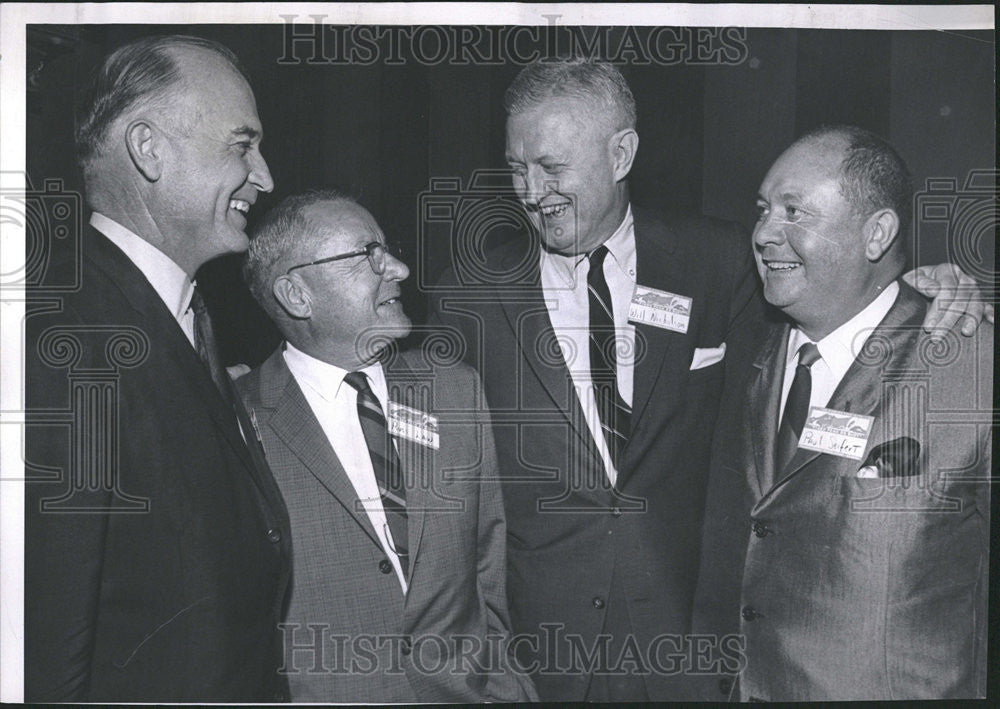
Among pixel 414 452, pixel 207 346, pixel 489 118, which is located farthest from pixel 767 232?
pixel 207 346

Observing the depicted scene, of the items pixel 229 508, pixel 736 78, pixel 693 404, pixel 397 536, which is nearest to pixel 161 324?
pixel 229 508

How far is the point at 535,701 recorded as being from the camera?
2.48 metres

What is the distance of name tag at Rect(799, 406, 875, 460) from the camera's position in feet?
7.89

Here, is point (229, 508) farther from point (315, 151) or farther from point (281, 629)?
point (315, 151)

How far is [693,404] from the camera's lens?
2.42 m

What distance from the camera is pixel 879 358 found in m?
2.44

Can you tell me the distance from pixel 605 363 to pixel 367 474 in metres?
0.66

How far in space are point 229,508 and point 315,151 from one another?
2.98 ft

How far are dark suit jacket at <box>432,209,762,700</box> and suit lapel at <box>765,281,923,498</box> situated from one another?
27 centimetres

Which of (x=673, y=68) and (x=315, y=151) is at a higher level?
(x=673, y=68)

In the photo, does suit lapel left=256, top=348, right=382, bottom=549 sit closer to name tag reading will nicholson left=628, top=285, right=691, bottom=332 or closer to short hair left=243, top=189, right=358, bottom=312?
short hair left=243, top=189, right=358, bottom=312

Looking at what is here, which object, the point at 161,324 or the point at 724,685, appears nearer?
the point at 161,324

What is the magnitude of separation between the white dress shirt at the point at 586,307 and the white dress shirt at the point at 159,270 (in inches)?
35.0

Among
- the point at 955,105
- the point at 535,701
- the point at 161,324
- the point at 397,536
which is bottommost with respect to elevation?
the point at 535,701
